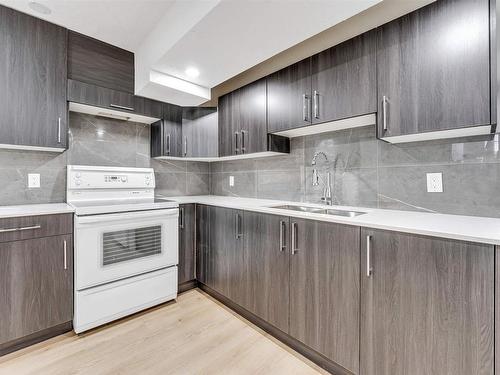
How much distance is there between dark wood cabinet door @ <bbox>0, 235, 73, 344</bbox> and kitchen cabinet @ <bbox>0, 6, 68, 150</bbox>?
30.5 inches

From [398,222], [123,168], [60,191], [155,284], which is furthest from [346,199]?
[60,191]

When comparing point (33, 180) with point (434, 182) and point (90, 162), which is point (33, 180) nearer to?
point (90, 162)

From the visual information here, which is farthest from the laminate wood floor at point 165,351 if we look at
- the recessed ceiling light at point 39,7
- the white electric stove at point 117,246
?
the recessed ceiling light at point 39,7

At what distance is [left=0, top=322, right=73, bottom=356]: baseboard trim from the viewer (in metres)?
1.63

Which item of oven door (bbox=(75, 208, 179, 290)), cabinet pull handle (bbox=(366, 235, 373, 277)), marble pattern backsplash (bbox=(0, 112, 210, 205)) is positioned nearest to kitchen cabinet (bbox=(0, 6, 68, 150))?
marble pattern backsplash (bbox=(0, 112, 210, 205))

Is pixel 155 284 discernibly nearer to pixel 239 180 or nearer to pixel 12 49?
pixel 239 180

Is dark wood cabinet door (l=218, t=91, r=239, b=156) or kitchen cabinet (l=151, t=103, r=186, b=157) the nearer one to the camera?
dark wood cabinet door (l=218, t=91, r=239, b=156)

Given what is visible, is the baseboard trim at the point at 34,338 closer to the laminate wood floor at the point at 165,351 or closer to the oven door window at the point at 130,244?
the laminate wood floor at the point at 165,351

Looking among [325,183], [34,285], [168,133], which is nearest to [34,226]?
[34,285]

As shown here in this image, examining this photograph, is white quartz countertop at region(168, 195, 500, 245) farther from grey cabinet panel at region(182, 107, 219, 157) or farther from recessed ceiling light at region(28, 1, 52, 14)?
recessed ceiling light at region(28, 1, 52, 14)

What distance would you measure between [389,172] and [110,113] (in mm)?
2549

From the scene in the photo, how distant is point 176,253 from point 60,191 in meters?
1.21

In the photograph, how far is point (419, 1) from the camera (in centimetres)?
144

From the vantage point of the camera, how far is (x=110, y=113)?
7.96 ft
